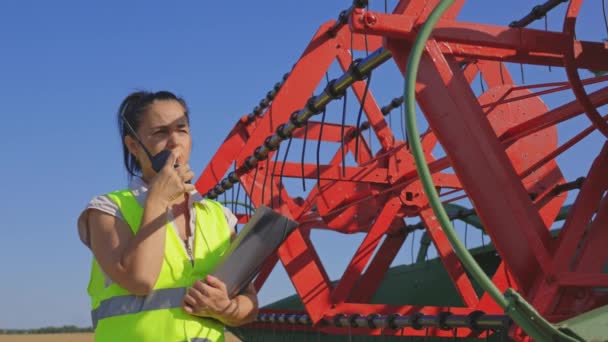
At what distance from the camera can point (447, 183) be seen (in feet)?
21.1

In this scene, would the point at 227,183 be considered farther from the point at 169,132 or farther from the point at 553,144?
the point at 169,132

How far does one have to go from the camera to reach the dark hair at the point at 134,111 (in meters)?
2.16

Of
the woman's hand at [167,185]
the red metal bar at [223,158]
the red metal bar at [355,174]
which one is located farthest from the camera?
the red metal bar at [223,158]

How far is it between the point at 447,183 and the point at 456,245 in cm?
473

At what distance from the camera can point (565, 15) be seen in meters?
3.42

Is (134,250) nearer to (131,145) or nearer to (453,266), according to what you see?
(131,145)

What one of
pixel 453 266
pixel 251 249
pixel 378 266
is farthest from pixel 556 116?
pixel 378 266

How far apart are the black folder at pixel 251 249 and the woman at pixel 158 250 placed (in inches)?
A: 1.7

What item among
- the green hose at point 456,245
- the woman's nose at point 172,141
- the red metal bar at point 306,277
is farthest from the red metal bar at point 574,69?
the red metal bar at point 306,277

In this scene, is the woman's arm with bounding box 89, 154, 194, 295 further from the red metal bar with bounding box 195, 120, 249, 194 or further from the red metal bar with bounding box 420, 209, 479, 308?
the red metal bar with bounding box 195, 120, 249, 194

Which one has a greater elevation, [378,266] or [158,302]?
[378,266]

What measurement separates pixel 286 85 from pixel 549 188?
237 centimetres

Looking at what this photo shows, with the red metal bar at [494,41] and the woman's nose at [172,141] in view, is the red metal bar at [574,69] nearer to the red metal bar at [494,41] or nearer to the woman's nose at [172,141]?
the red metal bar at [494,41]

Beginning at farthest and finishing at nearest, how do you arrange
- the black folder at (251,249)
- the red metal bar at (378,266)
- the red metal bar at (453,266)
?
the red metal bar at (378,266) < the red metal bar at (453,266) < the black folder at (251,249)
